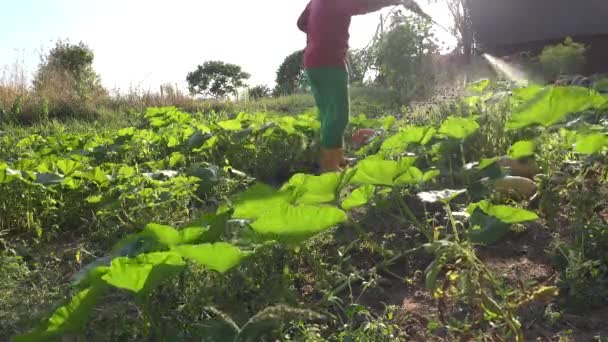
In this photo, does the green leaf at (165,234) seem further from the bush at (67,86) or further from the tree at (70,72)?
the tree at (70,72)

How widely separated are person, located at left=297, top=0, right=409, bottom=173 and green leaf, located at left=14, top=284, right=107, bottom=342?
1.98 meters

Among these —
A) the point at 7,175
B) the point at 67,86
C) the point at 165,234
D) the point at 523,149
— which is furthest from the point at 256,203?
the point at 67,86

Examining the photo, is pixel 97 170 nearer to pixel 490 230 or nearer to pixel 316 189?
pixel 316 189

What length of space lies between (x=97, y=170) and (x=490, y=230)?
1.74 m

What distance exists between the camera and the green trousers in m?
3.33

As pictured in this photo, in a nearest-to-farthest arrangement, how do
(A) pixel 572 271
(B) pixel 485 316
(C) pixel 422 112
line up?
(B) pixel 485 316 < (A) pixel 572 271 < (C) pixel 422 112

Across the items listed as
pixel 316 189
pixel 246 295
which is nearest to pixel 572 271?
pixel 316 189

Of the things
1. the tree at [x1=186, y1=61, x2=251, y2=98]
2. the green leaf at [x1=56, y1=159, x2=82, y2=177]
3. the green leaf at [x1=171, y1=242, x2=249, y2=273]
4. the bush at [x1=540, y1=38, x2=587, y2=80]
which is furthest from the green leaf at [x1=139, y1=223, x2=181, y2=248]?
the tree at [x1=186, y1=61, x2=251, y2=98]

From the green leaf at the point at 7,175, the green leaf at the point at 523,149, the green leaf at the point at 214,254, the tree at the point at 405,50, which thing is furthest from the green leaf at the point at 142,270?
the tree at the point at 405,50

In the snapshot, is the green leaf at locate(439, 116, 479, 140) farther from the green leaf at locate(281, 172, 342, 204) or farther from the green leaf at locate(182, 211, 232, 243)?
the green leaf at locate(182, 211, 232, 243)

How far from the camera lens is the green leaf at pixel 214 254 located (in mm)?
1297

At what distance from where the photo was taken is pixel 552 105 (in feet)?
6.53

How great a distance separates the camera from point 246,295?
159 cm

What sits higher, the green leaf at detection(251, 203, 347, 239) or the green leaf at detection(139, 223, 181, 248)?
the green leaf at detection(251, 203, 347, 239)
